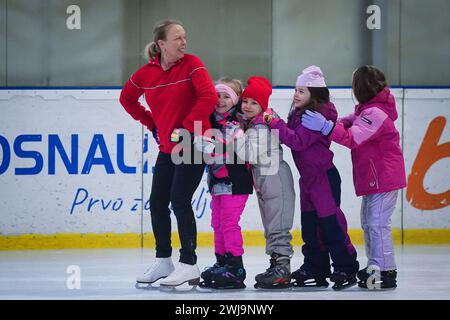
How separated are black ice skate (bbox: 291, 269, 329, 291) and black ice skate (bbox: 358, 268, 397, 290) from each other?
0.22 metres

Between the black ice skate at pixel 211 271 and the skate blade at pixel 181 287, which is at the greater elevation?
the black ice skate at pixel 211 271

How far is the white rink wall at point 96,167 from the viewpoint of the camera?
8.79 metres

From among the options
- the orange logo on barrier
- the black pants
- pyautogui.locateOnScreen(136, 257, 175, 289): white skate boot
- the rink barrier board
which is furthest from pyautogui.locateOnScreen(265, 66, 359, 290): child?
the orange logo on barrier

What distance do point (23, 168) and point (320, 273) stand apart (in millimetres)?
3806

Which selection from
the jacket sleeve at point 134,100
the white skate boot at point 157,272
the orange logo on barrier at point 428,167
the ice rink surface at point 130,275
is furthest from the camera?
the orange logo on barrier at point 428,167

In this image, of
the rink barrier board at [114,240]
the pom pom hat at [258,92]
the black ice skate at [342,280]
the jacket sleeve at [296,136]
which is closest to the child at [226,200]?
the pom pom hat at [258,92]

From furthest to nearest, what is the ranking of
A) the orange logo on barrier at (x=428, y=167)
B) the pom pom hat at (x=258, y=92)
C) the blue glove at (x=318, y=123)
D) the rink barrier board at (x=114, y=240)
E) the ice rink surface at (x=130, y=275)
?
the orange logo on barrier at (x=428, y=167) → the rink barrier board at (x=114, y=240) → the pom pom hat at (x=258, y=92) → the blue glove at (x=318, y=123) → the ice rink surface at (x=130, y=275)

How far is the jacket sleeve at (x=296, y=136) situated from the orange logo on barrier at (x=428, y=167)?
356 centimetres

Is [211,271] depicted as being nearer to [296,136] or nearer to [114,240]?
[296,136]

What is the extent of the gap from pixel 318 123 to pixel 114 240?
366 cm

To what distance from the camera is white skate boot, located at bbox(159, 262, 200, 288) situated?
221 inches

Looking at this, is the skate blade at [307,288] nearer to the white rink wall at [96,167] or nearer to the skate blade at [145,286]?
the skate blade at [145,286]

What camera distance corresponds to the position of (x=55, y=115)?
352 inches
